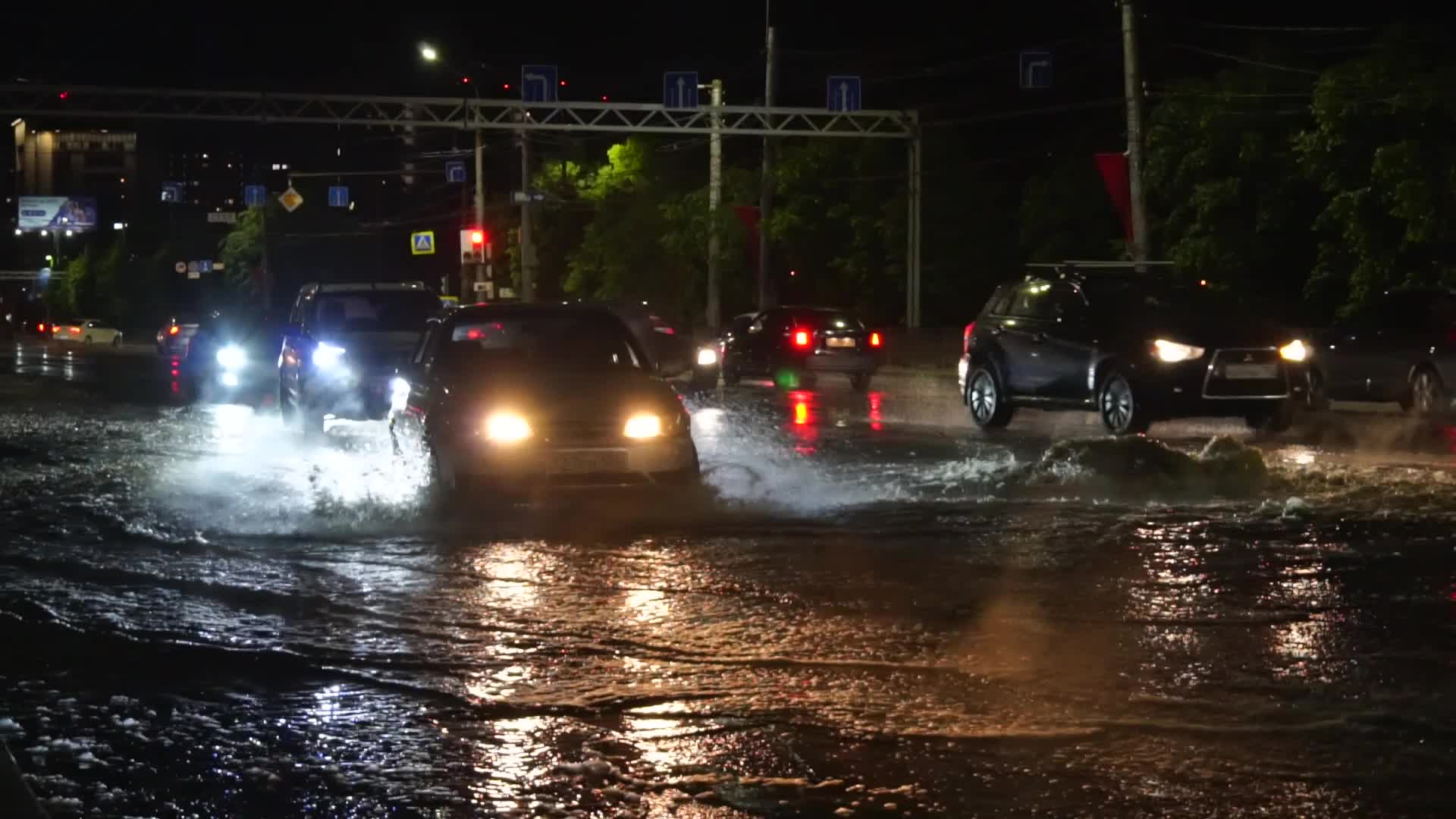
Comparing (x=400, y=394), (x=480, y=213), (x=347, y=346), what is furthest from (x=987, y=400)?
(x=480, y=213)

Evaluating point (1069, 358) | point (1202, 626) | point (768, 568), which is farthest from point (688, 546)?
point (1069, 358)

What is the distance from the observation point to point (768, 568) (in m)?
10.2

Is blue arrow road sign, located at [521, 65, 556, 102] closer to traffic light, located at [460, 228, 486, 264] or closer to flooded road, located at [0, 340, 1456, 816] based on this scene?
traffic light, located at [460, 228, 486, 264]

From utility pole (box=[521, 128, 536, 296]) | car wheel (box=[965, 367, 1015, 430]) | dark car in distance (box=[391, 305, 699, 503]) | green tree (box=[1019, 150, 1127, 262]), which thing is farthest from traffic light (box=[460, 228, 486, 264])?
dark car in distance (box=[391, 305, 699, 503])

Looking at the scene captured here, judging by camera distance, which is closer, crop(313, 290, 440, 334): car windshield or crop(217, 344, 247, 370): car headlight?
crop(313, 290, 440, 334): car windshield

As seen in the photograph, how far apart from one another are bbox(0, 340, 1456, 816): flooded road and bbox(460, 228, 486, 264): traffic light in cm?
4213

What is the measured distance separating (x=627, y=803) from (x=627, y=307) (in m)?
24.6

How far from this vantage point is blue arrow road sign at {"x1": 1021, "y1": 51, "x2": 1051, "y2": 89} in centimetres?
3444

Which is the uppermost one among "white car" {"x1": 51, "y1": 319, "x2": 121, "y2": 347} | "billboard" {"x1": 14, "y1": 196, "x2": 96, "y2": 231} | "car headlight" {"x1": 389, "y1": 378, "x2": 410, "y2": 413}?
"billboard" {"x1": 14, "y1": 196, "x2": 96, "y2": 231}

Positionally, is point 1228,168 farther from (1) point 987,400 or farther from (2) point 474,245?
(2) point 474,245

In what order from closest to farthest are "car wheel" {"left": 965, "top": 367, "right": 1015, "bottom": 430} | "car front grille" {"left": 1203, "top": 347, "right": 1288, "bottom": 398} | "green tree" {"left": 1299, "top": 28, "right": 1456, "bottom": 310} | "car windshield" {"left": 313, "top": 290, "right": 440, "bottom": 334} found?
"car front grille" {"left": 1203, "top": 347, "right": 1288, "bottom": 398}
"car windshield" {"left": 313, "top": 290, "right": 440, "bottom": 334}
"car wheel" {"left": 965, "top": 367, "right": 1015, "bottom": 430}
"green tree" {"left": 1299, "top": 28, "right": 1456, "bottom": 310}

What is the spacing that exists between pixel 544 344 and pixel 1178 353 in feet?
22.8

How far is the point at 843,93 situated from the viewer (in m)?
41.2

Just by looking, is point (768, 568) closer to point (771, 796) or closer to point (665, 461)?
point (665, 461)
